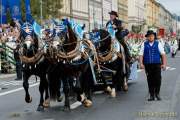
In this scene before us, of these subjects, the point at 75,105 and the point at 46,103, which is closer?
the point at 46,103

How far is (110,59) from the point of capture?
49.5 feet

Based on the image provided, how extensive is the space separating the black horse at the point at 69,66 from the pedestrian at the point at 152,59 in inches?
54.3

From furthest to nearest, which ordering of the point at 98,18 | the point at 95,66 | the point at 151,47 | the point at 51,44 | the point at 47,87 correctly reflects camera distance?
the point at 98,18
the point at 95,66
the point at 151,47
the point at 47,87
the point at 51,44

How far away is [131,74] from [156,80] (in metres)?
4.87

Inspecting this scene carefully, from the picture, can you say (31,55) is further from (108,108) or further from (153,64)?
(153,64)

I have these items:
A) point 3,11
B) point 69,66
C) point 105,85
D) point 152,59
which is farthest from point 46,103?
point 3,11

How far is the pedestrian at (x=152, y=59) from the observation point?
13.7 metres

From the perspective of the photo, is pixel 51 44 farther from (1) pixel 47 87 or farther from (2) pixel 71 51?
(1) pixel 47 87

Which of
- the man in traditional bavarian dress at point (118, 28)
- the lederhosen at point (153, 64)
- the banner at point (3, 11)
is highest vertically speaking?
the banner at point (3, 11)

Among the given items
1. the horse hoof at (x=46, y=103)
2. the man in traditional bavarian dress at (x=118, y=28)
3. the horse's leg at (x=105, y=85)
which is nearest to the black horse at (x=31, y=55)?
the horse hoof at (x=46, y=103)

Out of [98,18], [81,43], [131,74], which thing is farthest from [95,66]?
[98,18]

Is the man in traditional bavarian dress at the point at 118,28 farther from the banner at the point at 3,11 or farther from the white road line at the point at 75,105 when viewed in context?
the banner at the point at 3,11

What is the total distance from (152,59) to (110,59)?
166cm

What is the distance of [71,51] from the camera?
12266 mm
